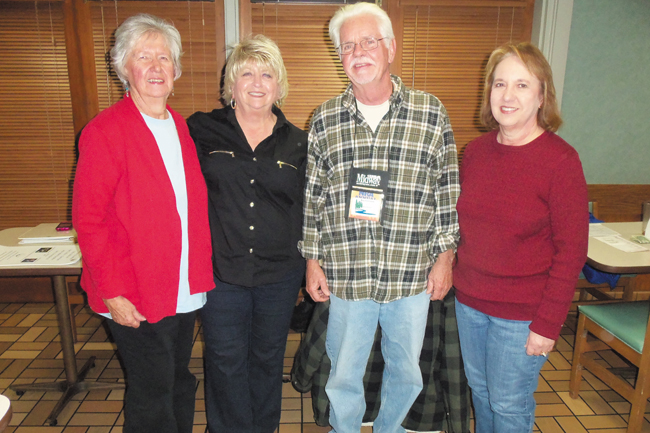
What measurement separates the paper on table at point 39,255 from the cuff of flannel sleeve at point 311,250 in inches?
47.5

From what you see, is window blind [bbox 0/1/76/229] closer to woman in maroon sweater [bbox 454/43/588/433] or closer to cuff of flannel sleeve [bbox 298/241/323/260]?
cuff of flannel sleeve [bbox 298/241/323/260]

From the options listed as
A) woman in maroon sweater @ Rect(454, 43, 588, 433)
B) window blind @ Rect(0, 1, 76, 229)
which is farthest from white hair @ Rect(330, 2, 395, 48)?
window blind @ Rect(0, 1, 76, 229)

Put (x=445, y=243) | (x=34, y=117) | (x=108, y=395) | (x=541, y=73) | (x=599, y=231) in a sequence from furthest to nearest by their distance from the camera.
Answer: (x=34, y=117), (x=599, y=231), (x=108, y=395), (x=445, y=243), (x=541, y=73)

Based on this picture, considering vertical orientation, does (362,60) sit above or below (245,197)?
above

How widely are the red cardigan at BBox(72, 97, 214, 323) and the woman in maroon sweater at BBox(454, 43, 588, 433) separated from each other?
1.05 m

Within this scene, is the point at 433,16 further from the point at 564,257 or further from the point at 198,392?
the point at 198,392

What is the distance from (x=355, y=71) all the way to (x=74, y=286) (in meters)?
3.00

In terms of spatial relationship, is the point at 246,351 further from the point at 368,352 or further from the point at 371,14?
the point at 371,14

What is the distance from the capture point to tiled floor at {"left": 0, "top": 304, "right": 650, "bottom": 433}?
2.16m

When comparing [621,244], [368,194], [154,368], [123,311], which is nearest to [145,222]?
[123,311]

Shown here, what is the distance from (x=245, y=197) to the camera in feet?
5.43

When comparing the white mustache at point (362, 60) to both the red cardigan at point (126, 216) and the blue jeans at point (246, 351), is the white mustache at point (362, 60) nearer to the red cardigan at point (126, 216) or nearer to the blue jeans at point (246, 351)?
the red cardigan at point (126, 216)

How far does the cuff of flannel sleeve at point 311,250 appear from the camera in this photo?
1716mm

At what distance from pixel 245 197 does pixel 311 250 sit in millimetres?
326
